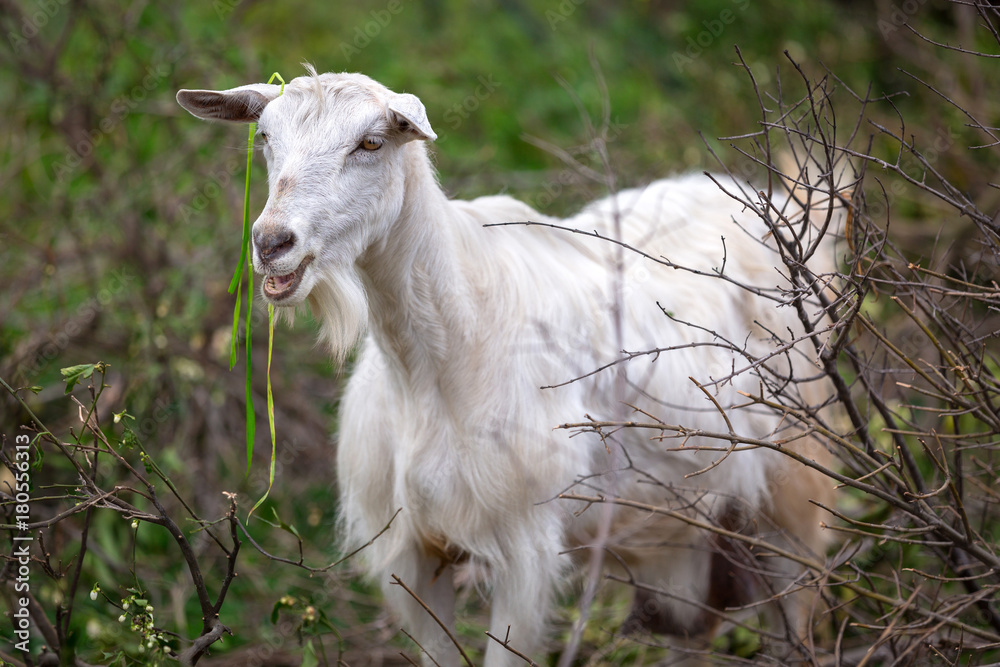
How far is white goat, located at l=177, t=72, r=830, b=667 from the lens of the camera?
8.50 ft

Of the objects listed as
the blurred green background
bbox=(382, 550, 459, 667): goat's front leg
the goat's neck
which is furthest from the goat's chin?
bbox=(382, 550, 459, 667): goat's front leg

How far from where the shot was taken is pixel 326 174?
8.27ft

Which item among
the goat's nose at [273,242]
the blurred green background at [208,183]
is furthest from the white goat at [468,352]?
the blurred green background at [208,183]

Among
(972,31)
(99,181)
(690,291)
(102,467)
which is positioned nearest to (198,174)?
(99,181)

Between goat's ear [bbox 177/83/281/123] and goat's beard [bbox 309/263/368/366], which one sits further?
goat's ear [bbox 177/83/281/123]

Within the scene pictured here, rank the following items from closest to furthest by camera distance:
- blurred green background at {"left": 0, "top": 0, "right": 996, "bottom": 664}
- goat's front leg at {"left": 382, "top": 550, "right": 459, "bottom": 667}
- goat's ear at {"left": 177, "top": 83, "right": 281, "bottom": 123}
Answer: goat's ear at {"left": 177, "top": 83, "right": 281, "bottom": 123} → goat's front leg at {"left": 382, "top": 550, "right": 459, "bottom": 667} → blurred green background at {"left": 0, "top": 0, "right": 996, "bottom": 664}

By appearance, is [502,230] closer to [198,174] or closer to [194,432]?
[194,432]

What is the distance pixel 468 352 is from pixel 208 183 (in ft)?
10.3

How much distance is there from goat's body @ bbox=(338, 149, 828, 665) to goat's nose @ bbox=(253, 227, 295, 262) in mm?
383

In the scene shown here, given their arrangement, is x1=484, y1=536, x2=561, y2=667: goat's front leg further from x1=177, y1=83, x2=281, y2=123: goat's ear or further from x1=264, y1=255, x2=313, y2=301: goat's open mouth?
x1=177, y1=83, x2=281, y2=123: goat's ear

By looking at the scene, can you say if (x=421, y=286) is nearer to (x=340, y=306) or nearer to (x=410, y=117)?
(x=340, y=306)

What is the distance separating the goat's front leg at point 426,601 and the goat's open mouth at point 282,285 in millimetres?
1118

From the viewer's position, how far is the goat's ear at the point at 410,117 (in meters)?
2.52

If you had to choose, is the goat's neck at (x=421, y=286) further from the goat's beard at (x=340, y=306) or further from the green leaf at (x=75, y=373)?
the green leaf at (x=75, y=373)
